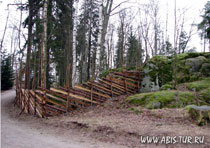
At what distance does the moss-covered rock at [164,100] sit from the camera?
27.7 feet

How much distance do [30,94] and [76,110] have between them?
3.11m

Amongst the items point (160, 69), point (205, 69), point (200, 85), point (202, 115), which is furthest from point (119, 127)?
point (205, 69)

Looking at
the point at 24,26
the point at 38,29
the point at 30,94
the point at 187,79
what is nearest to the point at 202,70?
the point at 187,79

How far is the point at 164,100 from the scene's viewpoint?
28.6 feet

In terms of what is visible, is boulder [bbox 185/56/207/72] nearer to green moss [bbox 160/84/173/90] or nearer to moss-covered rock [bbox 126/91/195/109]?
green moss [bbox 160/84/173/90]

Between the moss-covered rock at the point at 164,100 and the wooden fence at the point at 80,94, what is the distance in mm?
2025

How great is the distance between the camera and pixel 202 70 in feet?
38.9

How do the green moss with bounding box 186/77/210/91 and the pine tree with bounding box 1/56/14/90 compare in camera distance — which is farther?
the pine tree with bounding box 1/56/14/90

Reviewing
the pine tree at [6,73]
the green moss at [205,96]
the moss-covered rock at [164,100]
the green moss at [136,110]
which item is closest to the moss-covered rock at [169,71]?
the green moss at [205,96]

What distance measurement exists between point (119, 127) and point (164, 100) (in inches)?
132

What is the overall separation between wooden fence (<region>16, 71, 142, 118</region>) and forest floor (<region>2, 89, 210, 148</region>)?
2.05 ft

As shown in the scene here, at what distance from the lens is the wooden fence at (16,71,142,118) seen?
919cm

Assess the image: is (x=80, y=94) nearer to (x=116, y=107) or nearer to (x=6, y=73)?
(x=116, y=107)

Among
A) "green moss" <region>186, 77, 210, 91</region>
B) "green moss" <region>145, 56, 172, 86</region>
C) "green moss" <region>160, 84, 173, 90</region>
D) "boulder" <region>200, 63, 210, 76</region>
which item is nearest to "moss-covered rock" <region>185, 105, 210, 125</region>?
"green moss" <region>186, 77, 210, 91</region>
